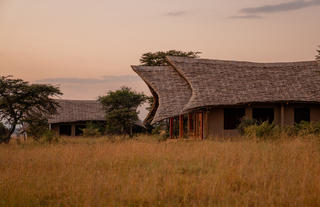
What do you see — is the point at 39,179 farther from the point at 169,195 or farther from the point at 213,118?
the point at 213,118

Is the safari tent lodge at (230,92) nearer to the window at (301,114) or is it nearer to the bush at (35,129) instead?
the window at (301,114)

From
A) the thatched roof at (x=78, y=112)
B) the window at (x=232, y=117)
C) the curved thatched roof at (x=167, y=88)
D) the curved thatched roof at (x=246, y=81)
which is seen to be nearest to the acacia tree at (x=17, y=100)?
the curved thatched roof at (x=167, y=88)

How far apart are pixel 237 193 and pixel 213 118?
A: 14.4 m

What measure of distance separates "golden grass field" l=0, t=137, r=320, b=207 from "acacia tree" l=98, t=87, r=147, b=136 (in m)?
22.3

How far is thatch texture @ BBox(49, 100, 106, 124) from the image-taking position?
38.3 m

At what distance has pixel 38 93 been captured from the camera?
2314 cm

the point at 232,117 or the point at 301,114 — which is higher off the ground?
the point at 301,114

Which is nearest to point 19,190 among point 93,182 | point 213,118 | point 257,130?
point 93,182

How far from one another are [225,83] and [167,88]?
11.4 ft

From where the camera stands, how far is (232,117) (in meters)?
21.6

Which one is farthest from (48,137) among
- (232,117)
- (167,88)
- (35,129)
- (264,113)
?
(264,113)

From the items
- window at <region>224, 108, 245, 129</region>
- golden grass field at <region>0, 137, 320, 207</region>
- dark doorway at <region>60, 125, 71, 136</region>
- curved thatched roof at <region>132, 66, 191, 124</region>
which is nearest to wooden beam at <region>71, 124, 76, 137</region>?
dark doorway at <region>60, 125, 71, 136</region>

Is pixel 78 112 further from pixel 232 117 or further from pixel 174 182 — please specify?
pixel 174 182

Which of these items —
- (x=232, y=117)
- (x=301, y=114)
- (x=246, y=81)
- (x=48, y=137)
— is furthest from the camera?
(x=301, y=114)
